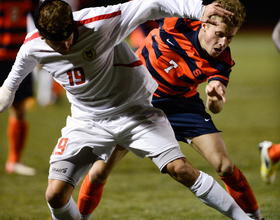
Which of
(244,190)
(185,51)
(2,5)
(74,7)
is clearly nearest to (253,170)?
(244,190)

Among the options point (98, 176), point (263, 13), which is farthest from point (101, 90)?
point (263, 13)

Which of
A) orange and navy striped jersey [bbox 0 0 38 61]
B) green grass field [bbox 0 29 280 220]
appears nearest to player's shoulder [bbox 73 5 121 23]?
green grass field [bbox 0 29 280 220]

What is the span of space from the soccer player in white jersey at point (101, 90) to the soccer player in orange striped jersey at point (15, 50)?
2455mm

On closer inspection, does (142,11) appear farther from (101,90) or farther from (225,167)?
(225,167)

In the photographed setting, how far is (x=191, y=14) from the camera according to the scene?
222cm

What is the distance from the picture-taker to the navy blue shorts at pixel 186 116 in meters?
2.94

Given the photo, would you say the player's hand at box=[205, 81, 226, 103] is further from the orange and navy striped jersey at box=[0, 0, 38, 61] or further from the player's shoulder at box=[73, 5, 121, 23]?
the orange and navy striped jersey at box=[0, 0, 38, 61]

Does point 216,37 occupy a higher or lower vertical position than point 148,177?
higher

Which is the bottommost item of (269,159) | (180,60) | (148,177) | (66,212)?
(148,177)

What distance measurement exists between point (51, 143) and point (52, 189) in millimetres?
3778

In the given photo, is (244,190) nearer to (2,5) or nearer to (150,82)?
(150,82)

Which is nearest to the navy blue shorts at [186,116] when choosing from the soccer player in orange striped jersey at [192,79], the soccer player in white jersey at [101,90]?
the soccer player in orange striped jersey at [192,79]

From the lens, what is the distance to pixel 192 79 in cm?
292

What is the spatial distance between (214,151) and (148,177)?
77.1 inches
